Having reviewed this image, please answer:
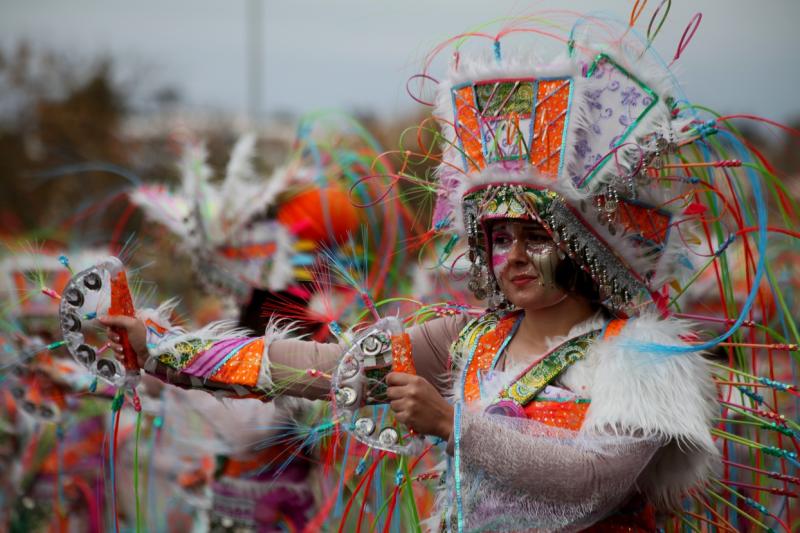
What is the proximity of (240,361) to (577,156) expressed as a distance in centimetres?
101

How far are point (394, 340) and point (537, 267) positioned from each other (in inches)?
16.9

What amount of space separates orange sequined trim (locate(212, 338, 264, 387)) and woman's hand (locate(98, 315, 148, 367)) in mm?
200

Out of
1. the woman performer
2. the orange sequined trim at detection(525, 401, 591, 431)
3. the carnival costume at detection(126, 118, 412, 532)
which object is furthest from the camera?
the carnival costume at detection(126, 118, 412, 532)

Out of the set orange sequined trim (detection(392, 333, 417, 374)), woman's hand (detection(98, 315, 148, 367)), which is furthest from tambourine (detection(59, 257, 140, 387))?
orange sequined trim (detection(392, 333, 417, 374))

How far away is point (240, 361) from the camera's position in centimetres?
260

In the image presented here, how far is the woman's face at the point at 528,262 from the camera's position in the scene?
2.59 metres

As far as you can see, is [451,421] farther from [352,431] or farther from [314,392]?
[314,392]

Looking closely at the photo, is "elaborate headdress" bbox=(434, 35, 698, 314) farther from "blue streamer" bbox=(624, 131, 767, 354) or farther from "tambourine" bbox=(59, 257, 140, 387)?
"tambourine" bbox=(59, 257, 140, 387)

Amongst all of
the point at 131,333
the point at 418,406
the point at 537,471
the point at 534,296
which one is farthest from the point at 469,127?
the point at 131,333

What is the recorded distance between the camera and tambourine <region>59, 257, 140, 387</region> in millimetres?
2504

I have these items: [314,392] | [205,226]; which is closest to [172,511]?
[205,226]

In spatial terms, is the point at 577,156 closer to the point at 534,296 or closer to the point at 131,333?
the point at 534,296

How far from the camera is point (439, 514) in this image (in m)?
2.66

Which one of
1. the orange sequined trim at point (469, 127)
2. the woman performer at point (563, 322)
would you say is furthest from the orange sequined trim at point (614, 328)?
the orange sequined trim at point (469, 127)
